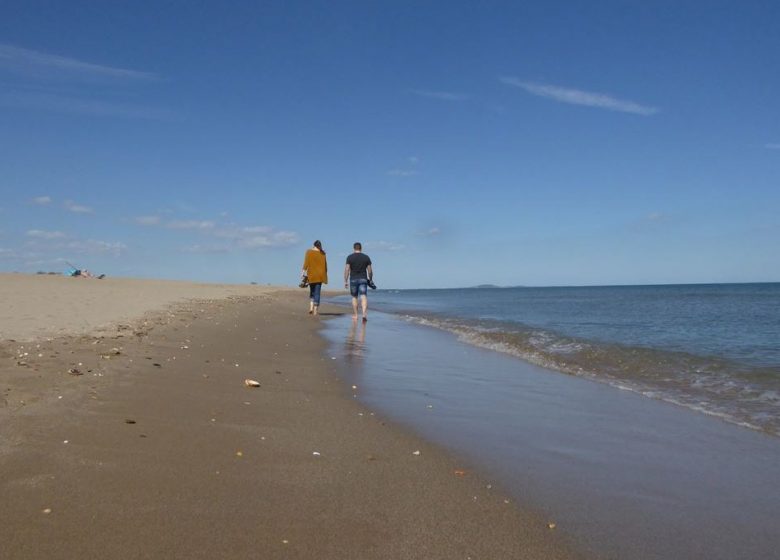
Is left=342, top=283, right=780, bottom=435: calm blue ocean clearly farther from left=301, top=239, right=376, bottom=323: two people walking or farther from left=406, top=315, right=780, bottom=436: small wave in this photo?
left=301, top=239, right=376, bottom=323: two people walking

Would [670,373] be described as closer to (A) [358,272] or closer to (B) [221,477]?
(B) [221,477]

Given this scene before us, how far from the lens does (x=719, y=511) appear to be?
3.53 meters

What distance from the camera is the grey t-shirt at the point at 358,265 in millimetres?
17391

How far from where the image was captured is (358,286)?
17688mm

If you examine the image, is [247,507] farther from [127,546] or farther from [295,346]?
[295,346]

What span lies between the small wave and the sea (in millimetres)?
31

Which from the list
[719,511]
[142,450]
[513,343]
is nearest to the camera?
[719,511]

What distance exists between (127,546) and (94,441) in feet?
5.57

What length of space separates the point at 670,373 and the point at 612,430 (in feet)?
15.7

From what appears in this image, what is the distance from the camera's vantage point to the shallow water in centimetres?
319

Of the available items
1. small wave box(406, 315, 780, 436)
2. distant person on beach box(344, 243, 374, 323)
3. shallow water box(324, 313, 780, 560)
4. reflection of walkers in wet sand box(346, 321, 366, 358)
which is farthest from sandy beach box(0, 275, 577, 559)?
distant person on beach box(344, 243, 374, 323)

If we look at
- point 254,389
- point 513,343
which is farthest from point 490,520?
point 513,343

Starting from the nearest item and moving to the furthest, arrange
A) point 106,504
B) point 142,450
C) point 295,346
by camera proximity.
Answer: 1. point 106,504
2. point 142,450
3. point 295,346

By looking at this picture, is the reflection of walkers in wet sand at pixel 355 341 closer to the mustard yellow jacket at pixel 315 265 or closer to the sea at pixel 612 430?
the sea at pixel 612 430
